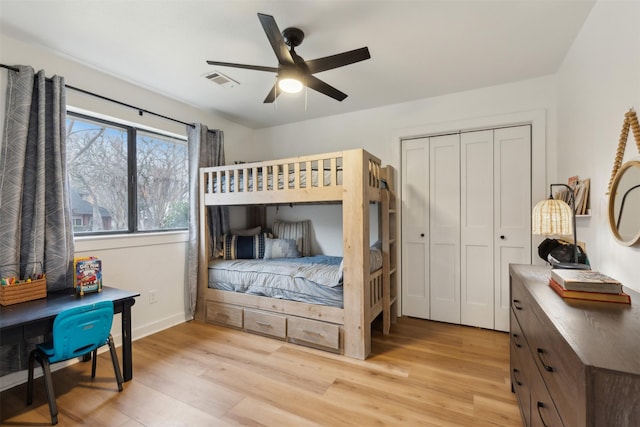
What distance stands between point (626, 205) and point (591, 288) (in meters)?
0.56

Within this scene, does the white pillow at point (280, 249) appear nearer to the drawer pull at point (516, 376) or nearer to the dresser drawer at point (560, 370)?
the drawer pull at point (516, 376)

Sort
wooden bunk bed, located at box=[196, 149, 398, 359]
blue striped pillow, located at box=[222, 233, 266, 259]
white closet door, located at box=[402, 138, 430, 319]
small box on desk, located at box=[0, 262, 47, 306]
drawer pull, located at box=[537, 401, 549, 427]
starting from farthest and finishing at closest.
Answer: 1. blue striped pillow, located at box=[222, 233, 266, 259]
2. white closet door, located at box=[402, 138, 430, 319]
3. wooden bunk bed, located at box=[196, 149, 398, 359]
4. small box on desk, located at box=[0, 262, 47, 306]
5. drawer pull, located at box=[537, 401, 549, 427]

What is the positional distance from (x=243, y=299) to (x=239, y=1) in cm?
245

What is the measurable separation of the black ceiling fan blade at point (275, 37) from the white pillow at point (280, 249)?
211 cm

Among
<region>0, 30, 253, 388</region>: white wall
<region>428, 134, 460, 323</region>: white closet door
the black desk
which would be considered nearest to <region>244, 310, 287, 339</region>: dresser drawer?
<region>0, 30, 253, 388</region>: white wall

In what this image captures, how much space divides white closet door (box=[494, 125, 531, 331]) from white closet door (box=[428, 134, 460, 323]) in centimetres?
36

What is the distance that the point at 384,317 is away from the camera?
109 inches

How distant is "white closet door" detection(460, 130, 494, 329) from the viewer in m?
2.84

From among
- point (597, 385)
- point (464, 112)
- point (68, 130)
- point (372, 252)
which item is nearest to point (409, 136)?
point (464, 112)

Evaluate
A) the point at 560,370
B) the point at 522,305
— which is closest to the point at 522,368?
the point at 522,305

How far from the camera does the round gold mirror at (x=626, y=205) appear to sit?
122 centimetres

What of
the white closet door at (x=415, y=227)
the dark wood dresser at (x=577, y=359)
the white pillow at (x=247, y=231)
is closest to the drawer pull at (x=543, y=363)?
the dark wood dresser at (x=577, y=359)

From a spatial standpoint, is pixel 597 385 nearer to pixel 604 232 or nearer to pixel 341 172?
pixel 604 232

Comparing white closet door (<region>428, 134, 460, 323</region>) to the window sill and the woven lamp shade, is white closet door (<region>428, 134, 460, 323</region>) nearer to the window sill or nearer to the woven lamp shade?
the woven lamp shade
